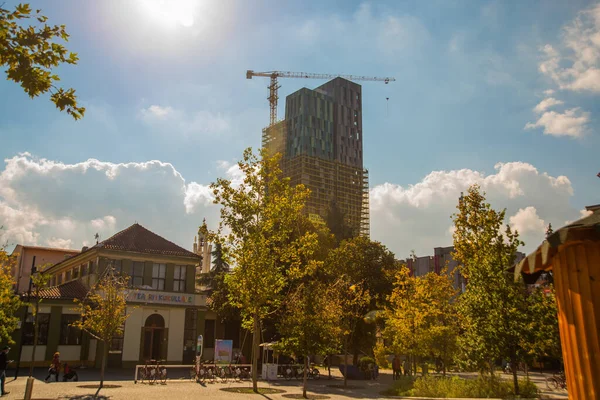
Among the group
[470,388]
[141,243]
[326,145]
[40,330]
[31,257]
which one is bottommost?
[470,388]

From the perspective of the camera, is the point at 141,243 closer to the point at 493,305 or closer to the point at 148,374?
the point at 148,374

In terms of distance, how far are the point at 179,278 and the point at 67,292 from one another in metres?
8.06

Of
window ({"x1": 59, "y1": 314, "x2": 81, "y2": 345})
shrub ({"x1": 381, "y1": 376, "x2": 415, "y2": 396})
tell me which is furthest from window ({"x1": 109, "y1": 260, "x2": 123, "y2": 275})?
shrub ({"x1": 381, "y1": 376, "x2": 415, "y2": 396})

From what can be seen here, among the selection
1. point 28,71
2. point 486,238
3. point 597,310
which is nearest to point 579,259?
point 597,310

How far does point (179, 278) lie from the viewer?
130 ft

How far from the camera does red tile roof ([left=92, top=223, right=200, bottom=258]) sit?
37969 millimetres

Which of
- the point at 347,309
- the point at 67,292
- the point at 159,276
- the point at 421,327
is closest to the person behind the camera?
the point at 421,327

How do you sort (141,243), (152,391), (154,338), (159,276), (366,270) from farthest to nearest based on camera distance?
(141,243), (159,276), (366,270), (154,338), (152,391)

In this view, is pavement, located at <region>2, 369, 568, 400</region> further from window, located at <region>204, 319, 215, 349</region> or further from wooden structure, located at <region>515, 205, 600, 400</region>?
window, located at <region>204, 319, 215, 349</region>

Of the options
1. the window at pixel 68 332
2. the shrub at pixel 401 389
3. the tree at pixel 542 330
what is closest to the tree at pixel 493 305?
the tree at pixel 542 330

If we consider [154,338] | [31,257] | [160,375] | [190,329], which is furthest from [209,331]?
[31,257]

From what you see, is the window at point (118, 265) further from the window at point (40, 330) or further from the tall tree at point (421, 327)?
the tall tree at point (421, 327)

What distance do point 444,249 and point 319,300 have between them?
60795 millimetres

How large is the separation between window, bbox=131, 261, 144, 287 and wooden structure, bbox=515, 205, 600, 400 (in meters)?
34.4
